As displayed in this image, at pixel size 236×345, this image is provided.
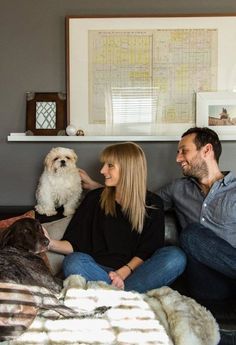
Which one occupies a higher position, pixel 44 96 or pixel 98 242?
pixel 44 96

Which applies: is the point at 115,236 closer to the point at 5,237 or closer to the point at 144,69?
the point at 5,237

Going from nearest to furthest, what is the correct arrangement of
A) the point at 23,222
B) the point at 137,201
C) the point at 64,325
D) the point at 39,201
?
the point at 64,325 → the point at 23,222 → the point at 137,201 → the point at 39,201

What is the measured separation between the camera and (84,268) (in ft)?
6.91

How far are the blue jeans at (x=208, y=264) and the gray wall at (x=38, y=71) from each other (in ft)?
3.17

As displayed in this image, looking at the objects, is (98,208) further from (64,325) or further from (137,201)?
(64,325)

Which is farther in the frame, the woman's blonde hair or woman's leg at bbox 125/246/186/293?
the woman's blonde hair

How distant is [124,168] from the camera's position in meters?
2.38

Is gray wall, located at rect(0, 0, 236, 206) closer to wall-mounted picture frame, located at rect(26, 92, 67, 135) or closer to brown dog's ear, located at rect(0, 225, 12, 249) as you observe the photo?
wall-mounted picture frame, located at rect(26, 92, 67, 135)

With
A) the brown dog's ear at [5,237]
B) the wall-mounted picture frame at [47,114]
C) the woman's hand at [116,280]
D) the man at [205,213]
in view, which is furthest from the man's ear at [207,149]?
the brown dog's ear at [5,237]

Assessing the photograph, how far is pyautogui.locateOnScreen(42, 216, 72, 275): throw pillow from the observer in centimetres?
238

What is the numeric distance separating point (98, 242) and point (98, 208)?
0.20m

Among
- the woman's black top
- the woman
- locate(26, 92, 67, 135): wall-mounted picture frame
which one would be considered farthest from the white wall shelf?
the woman's black top

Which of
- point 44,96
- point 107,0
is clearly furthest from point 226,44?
point 44,96

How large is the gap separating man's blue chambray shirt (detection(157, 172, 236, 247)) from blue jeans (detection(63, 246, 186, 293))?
1.08 feet
